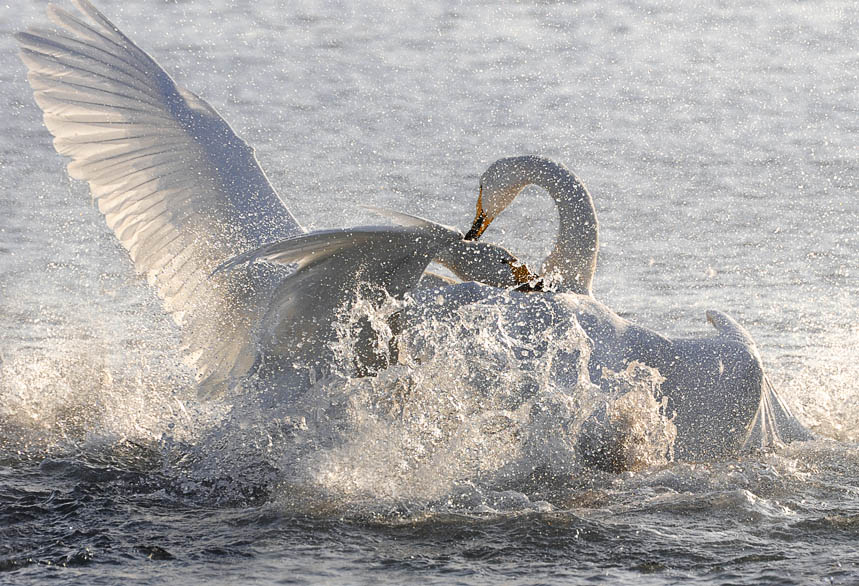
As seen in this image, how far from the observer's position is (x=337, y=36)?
1608 cm

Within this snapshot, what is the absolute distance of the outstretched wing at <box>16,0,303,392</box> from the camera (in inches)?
256

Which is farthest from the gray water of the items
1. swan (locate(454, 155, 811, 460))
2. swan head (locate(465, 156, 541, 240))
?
swan head (locate(465, 156, 541, 240))

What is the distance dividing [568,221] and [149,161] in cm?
247

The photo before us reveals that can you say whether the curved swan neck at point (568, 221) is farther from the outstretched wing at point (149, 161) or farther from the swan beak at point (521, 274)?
the outstretched wing at point (149, 161)

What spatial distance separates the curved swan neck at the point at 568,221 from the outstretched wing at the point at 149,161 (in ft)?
4.63

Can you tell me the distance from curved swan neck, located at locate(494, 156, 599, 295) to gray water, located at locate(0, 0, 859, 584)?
4.39 ft

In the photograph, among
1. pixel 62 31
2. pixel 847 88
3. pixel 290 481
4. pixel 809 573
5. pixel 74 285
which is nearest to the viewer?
pixel 809 573

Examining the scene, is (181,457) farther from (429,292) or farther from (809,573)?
(809,573)

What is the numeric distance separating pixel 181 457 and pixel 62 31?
268 cm

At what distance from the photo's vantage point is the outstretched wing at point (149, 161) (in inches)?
256

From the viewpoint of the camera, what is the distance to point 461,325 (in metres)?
5.45

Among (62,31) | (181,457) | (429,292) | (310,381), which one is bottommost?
(181,457)

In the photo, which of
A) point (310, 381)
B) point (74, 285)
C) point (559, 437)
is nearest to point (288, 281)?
point (310, 381)

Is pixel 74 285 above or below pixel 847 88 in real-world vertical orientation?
below
